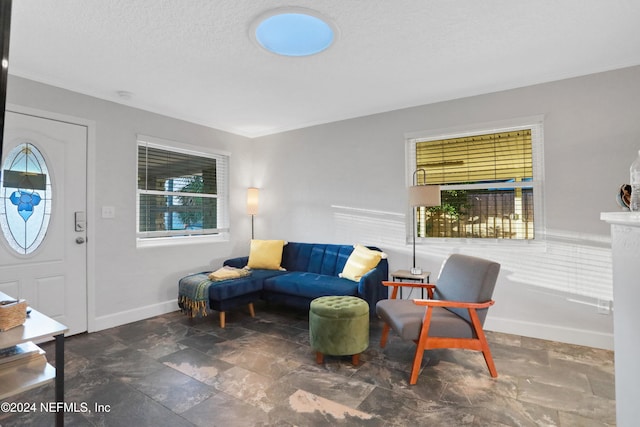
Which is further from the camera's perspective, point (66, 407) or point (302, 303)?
point (302, 303)

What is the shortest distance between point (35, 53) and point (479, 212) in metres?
4.33

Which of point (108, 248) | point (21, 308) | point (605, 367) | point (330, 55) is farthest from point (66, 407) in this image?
point (605, 367)

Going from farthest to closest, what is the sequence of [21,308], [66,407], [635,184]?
1. [66,407]
2. [21,308]
3. [635,184]

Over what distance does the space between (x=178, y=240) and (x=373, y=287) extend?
257 centimetres

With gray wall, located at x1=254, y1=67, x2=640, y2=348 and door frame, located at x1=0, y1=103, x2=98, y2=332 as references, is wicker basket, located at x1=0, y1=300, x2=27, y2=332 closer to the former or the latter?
door frame, located at x1=0, y1=103, x2=98, y2=332

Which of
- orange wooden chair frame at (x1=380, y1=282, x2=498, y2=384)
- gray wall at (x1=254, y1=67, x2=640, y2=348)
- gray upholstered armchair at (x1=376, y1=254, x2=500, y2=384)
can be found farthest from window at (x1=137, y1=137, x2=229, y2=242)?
orange wooden chair frame at (x1=380, y1=282, x2=498, y2=384)

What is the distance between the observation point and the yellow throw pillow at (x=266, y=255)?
4.34 meters

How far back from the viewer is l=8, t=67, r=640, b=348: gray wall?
116 inches

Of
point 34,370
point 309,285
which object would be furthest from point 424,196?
point 34,370

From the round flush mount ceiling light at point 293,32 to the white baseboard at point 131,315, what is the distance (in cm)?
314

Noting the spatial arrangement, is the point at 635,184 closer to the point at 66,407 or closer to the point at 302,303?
the point at 302,303

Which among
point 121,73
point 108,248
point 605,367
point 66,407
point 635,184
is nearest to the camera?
point 635,184

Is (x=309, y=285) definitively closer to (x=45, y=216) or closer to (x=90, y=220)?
(x=90, y=220)

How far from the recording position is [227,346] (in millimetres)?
2979
